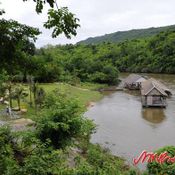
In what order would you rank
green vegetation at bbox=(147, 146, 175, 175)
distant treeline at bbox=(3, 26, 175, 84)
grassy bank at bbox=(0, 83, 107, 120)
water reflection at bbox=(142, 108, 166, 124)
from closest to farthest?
green vegetation at bbox=(147, 146, 175, 175)
water reflection at bbox=(142, 108, 166, 124)
grassy bank at bbox=(0, 83, 107, 120)
distant treeline at bbox=(3, 26, 175, 84)

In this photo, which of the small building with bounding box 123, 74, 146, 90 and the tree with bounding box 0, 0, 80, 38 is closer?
the tree with bounding box 0, 0, 80, 38

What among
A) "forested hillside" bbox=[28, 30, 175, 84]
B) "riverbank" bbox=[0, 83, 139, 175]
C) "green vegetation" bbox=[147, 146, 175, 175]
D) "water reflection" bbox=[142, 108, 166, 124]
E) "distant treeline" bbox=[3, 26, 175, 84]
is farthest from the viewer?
"forested hillside" bbox=[28, 30, 175, 84]

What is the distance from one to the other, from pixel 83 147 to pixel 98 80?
36451mm

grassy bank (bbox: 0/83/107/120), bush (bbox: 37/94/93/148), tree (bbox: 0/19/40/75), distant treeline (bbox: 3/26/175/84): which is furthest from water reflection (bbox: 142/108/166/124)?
tree (bbox: 0/19/40/75)

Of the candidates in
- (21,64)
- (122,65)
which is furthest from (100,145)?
(122,65)

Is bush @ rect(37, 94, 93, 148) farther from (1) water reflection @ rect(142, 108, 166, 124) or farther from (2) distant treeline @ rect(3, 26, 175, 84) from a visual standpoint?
(2) distant treeline @ rect(3, 26, 175, 84)

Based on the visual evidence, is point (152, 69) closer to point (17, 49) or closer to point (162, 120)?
point (162, 120)

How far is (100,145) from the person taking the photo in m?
23.0

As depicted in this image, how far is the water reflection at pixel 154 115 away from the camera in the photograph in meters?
31.4

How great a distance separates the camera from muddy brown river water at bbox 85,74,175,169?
23.0 meters

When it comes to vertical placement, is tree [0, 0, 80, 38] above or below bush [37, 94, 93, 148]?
above

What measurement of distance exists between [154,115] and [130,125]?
17.8 feet

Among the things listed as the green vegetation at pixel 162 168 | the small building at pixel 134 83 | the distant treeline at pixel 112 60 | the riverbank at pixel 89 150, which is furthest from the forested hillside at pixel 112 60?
the green vegetation at pixel 162 168

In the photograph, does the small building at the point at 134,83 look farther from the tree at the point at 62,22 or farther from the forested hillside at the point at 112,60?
the tree at the point at 62,22
